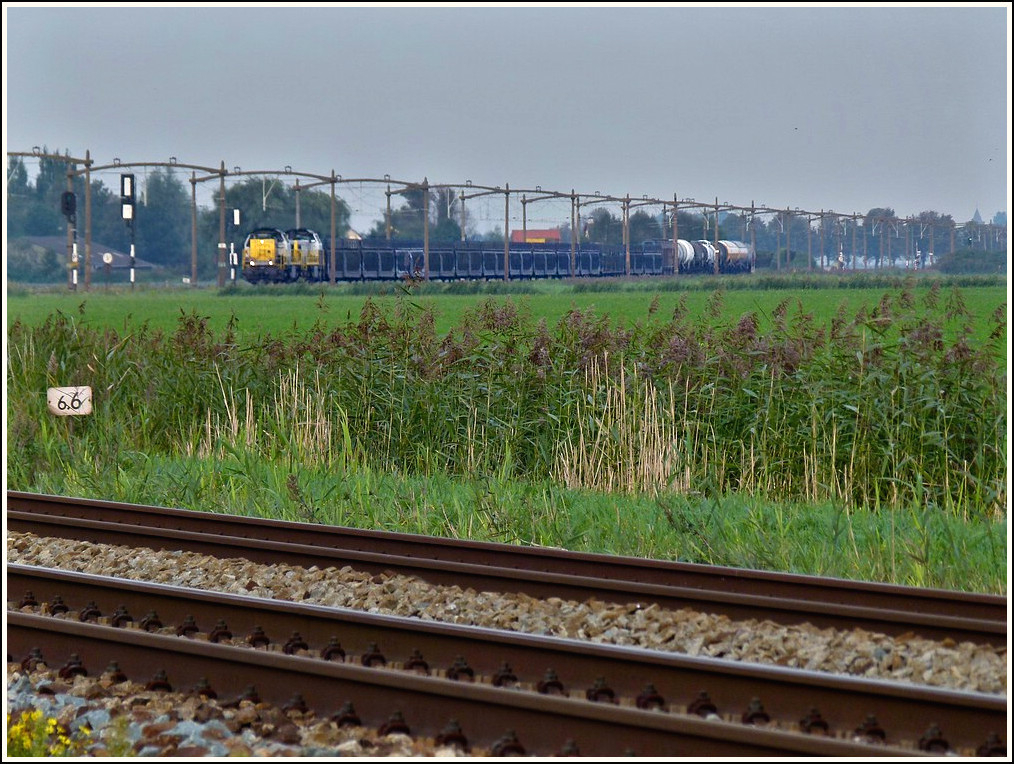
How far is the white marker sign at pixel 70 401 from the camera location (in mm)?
11297

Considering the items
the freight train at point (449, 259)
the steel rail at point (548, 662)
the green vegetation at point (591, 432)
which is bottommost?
the steel rail at point (548, 662)

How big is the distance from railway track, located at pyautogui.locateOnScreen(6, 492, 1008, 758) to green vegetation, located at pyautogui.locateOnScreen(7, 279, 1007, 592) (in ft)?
3.08

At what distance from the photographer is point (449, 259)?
47969 mm

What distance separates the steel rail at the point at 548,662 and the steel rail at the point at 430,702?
251 millimetres

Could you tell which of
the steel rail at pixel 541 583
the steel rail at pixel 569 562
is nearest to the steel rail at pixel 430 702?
the steel rail at pixel 541 583

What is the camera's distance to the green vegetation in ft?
27.3

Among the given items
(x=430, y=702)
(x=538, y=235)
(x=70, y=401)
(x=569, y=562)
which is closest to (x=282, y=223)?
(x=538, y=235)

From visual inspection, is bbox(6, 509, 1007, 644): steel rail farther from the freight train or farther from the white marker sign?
the freight train

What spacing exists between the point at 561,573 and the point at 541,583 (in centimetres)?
51

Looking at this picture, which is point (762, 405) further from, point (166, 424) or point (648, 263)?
point (648, 263)

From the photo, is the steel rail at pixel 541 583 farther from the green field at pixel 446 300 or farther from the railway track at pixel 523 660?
the green field at pixel 446 300

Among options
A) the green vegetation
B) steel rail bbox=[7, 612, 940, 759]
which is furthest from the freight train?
steel rail bbox=[7, 612, 940, 759]

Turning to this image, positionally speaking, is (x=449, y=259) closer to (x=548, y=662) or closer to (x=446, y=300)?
(x=446, y=300)

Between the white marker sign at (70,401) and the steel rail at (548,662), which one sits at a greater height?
the white marker sign at (70,401)
